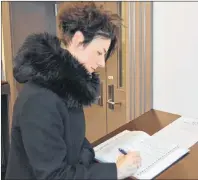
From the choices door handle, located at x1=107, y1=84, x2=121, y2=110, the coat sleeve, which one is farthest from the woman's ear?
door handle, located at x1=107, y1=84, x2=121, y2=110

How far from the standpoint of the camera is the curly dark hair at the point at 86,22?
877mm

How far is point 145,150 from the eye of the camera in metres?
1.03

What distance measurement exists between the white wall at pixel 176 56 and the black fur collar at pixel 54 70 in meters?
0.79

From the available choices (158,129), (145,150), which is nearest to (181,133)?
(158,129)

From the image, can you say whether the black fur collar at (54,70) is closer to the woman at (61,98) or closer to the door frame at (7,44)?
the woman at (61,98)

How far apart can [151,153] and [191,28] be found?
0.75 m

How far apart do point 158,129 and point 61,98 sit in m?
0.55

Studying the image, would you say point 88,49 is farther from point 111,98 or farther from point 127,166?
point 111,98

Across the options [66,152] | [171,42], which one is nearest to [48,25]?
[171,42]

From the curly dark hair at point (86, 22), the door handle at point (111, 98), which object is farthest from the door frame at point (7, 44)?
the curly dark hair at point (86, 22)

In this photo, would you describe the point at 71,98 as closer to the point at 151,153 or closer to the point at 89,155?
the point at 89,155

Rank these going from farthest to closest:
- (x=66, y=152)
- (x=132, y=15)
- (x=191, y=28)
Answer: (x=132, y=15) < (x=191, y=28) < (x=66, y=152)

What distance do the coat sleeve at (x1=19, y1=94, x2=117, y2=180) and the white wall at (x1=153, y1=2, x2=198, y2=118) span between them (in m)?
0.92

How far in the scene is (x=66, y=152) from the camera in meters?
0.84
